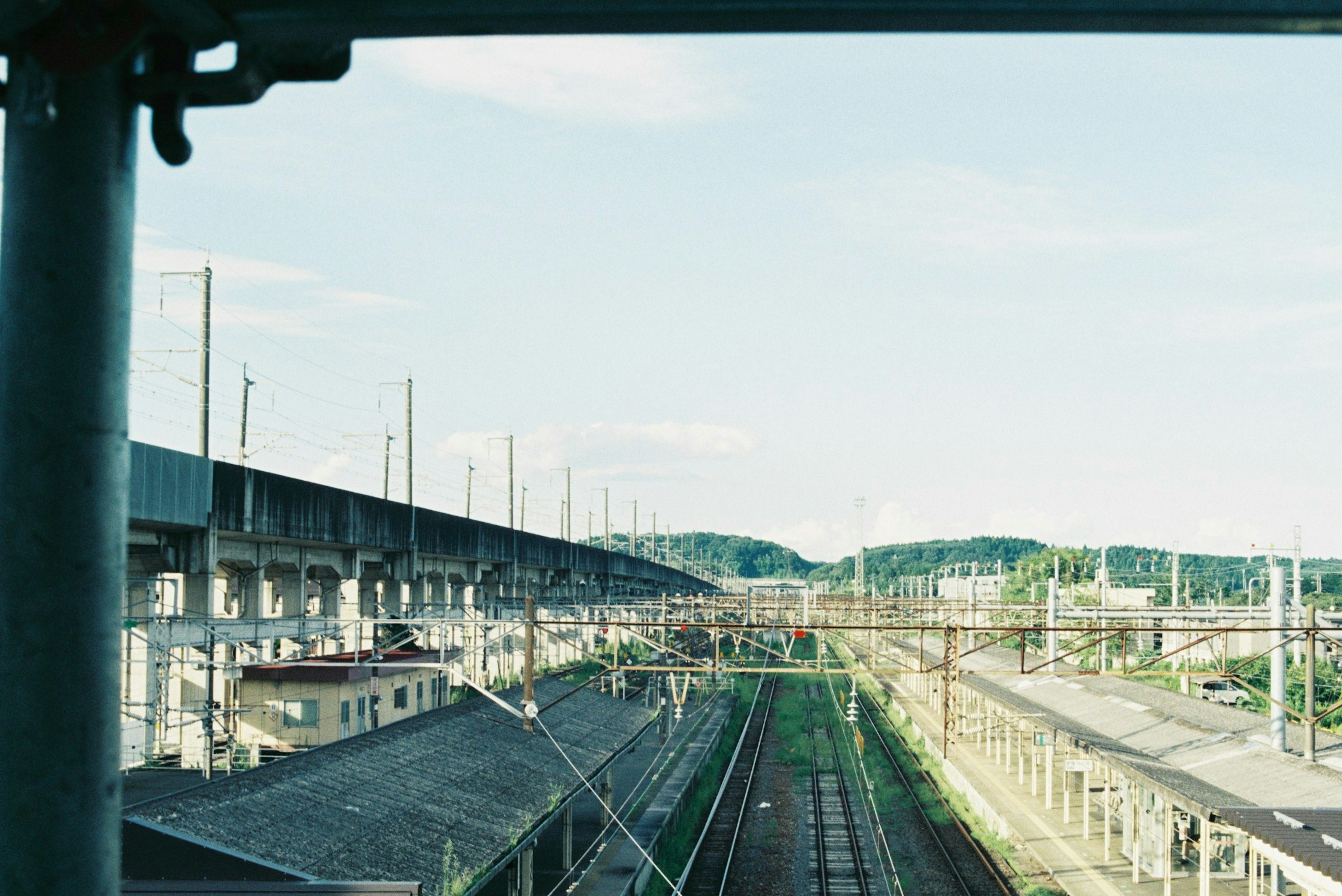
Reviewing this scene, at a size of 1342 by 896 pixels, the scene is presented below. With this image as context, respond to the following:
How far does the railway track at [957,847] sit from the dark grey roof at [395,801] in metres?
7.09

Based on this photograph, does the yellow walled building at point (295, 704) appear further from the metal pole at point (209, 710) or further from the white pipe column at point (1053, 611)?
the white pipe column at point (1053, 611)

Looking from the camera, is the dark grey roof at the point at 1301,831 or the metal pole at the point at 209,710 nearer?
the dark grey roof at the point at 1301,831

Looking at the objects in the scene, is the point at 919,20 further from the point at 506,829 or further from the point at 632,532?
the point at 632,532

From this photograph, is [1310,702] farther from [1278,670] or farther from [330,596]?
[330,596]

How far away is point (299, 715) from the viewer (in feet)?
67.0

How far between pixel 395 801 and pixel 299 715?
720 centimetres

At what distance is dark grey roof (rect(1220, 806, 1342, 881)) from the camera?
36.4 feet

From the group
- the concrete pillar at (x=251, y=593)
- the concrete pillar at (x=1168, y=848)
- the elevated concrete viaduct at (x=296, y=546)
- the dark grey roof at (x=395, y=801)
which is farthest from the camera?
the concrete pillar at (x=251, y=593)

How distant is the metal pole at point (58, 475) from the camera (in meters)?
2.50

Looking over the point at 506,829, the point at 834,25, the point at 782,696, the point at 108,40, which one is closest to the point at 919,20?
the point at 834,25

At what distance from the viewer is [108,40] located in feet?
8.24

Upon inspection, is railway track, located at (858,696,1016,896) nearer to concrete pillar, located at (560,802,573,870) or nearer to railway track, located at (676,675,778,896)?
railway track, located at (676,675,778,896)

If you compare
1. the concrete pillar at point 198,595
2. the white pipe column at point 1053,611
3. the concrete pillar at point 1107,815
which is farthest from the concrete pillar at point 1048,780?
the concrete pillar at point 198,595

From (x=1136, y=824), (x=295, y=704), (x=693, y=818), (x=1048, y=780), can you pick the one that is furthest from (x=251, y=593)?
(x=1048, y=780)
